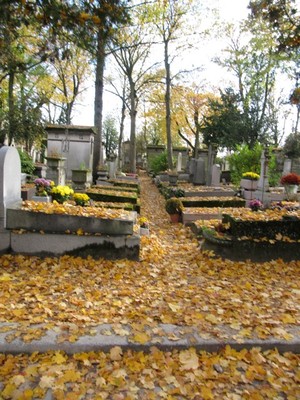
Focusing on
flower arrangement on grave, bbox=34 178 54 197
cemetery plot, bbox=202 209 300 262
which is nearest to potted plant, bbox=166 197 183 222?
flower arrangement on grave, bbox=34 178 54 197

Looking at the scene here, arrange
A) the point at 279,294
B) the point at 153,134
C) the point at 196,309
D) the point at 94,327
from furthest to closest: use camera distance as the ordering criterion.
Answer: the point at 153,134
the point at 279,294
the point at 196,309
the point at 94,327

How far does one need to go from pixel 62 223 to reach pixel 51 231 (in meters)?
0.22

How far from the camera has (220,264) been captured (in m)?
6.14

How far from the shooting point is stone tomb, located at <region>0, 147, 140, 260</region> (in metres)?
5.55

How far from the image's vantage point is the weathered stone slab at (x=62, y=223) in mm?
5562

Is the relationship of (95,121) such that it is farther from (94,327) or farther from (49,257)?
(94,327)

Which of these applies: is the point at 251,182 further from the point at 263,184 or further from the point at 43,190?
the point at 43,190

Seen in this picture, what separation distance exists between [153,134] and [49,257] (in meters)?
50.9

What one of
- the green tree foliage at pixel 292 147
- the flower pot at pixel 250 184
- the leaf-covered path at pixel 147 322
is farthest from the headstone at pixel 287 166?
the leaf-covered path at pixel 147 322

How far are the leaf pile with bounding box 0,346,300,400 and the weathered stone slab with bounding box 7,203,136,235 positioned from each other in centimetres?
291

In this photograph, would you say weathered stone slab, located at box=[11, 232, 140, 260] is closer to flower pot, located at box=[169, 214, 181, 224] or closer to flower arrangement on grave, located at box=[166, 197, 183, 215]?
flower arrangement on grave, located at box=[166, 197, 183, 215]

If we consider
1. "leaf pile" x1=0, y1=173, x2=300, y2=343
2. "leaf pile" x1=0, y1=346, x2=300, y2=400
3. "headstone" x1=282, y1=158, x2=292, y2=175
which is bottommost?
"leaf pile" x1=0, y1=346, x2=300, y2=400

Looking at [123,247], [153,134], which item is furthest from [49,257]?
[153,134]

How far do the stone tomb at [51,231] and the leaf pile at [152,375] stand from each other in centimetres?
286
